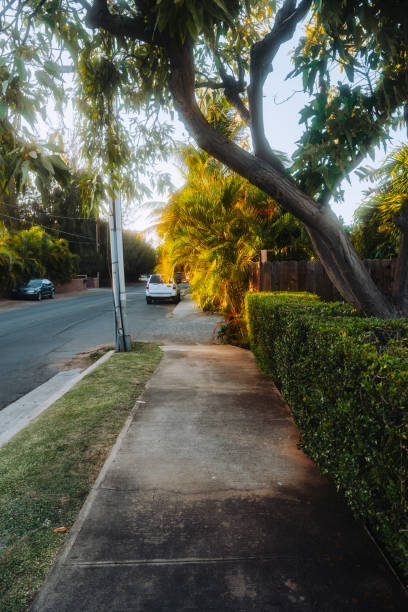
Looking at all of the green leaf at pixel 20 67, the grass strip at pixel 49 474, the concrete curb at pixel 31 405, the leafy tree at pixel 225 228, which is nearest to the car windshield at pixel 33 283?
the leafy tree at pixel 225 228

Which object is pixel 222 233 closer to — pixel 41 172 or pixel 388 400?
pixel 41 172

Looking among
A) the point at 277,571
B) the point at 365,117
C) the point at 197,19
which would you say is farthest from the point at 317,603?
the point at 365,117

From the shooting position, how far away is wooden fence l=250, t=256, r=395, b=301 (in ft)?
22.4

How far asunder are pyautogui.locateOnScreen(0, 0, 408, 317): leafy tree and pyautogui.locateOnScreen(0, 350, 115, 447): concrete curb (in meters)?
3.75

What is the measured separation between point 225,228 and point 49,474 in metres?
7.22

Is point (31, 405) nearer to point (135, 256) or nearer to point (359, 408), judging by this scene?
point (359, 408)

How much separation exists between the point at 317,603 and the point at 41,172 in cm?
280

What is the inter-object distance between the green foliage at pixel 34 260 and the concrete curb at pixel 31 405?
68.9 feet

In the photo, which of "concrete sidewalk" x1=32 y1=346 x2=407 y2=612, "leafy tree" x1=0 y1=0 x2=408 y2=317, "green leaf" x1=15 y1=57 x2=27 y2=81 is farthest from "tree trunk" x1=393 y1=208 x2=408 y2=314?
Answer: "green leaf" x1=15 y1=57 x2=27 y2=81

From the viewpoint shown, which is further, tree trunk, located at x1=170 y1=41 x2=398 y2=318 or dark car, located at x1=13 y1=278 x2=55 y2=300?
dark car, located at x1=13 y1=278 x2=55 y2=300

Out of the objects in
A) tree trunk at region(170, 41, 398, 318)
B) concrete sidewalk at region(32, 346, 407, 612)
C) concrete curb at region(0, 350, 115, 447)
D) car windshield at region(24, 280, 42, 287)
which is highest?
tree trunk at region(170, 41, 398, 318)

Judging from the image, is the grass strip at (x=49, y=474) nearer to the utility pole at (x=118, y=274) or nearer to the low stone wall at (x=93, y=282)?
the utility pole at (x=118, y=274)

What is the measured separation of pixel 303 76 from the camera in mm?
3928

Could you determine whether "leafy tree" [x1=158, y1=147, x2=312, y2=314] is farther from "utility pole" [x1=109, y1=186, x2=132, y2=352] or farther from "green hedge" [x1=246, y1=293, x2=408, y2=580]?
"green hedge" [x1=246, y1=293, x2=408, y2=580]
